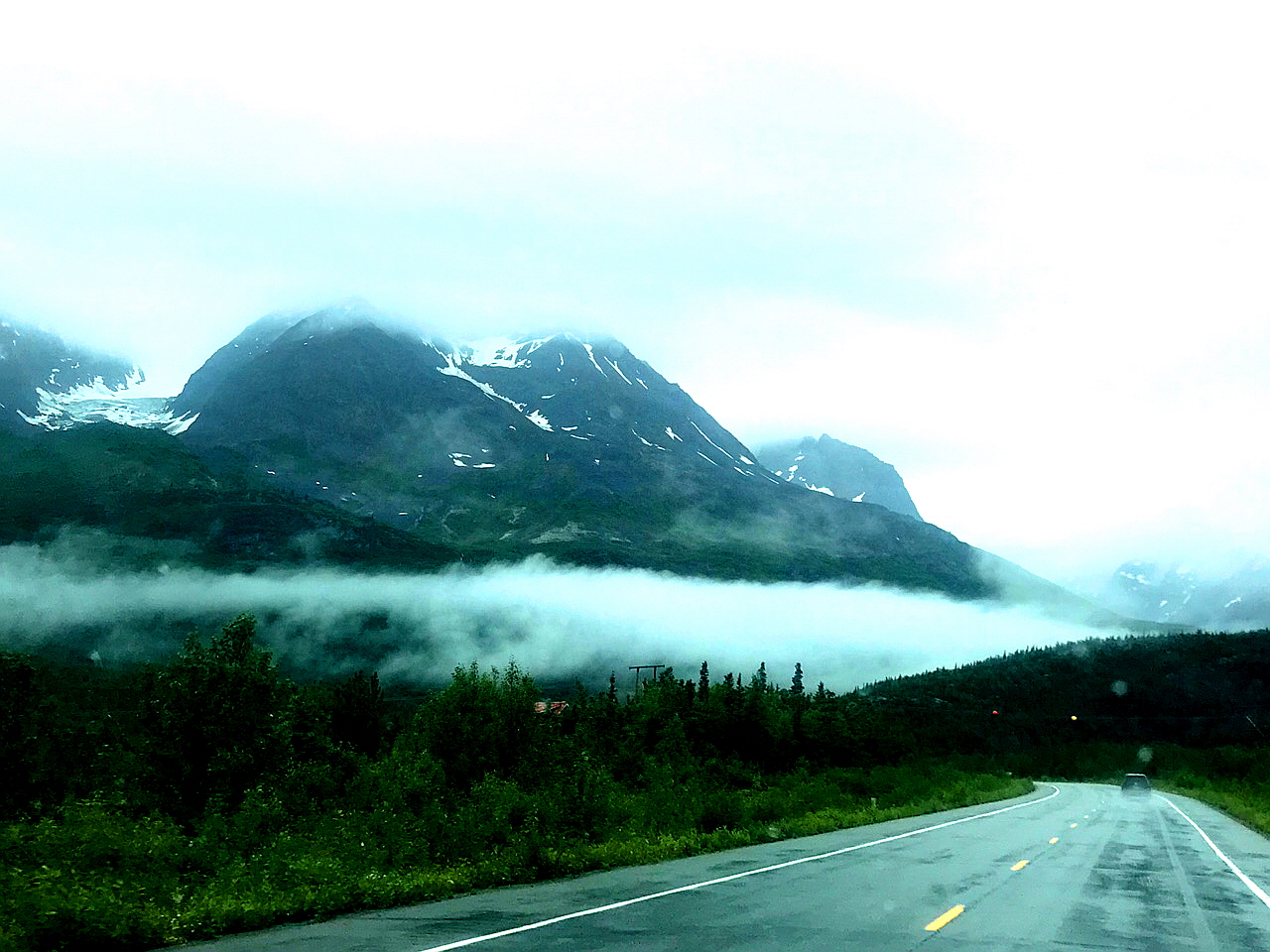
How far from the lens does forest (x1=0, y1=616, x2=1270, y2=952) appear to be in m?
13.6

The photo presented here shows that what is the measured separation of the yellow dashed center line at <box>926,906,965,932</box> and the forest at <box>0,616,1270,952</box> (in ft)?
23.6

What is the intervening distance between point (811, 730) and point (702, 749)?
22252mm

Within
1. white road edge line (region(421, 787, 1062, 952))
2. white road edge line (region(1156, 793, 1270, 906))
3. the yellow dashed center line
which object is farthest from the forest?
white road edge line (region(1156, 793, 1270, 906))

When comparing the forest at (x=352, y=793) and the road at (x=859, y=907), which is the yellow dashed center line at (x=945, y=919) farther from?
the forest at (x=352, y=793)

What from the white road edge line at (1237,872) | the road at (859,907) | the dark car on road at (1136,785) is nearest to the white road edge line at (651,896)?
the road at (859,907)

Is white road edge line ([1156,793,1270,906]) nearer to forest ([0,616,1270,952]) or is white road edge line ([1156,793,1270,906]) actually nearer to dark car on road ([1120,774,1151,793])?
forest ([0,616,1270,952])

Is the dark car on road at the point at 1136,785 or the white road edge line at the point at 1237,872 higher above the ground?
the white road edge line at the point at 1237,872

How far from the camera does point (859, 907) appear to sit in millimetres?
14953

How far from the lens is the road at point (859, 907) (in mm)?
11969

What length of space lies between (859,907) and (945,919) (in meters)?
1.38

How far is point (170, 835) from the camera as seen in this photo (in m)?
16.5

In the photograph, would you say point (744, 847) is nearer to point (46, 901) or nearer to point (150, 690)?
point (46, 901)

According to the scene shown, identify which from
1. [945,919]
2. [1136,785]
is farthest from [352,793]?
[1136,785]

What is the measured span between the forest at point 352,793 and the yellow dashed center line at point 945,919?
7.19 meters
